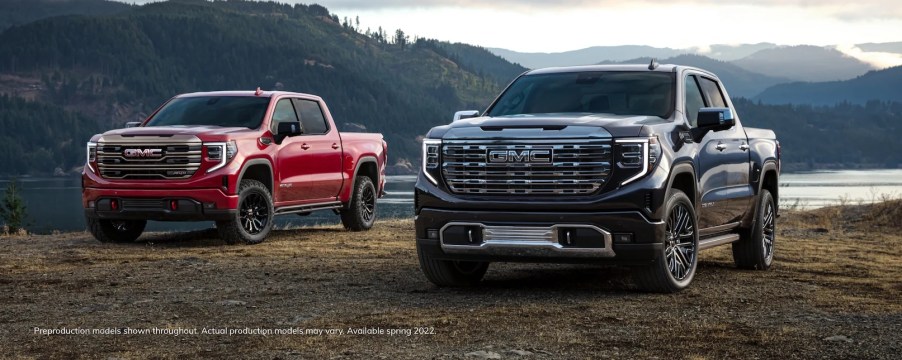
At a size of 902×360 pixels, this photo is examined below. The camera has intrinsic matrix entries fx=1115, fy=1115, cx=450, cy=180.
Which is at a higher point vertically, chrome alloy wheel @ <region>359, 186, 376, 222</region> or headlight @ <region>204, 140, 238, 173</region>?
headlight @ <region>204, 140, 238, 173</region>

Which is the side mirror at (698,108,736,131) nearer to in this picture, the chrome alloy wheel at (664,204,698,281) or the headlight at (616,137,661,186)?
the chrome alloy wheel at (664,204,698,281)

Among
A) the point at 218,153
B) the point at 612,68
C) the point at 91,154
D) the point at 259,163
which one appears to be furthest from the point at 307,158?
the point at 612,68

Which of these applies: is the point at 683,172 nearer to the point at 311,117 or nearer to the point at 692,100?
the point at 692,100

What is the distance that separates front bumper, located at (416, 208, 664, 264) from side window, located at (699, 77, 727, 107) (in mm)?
2673

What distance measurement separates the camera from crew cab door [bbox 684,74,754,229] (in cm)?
962

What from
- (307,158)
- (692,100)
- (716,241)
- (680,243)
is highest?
(692,100)

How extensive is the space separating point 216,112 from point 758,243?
7674mm

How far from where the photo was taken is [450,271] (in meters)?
9.50

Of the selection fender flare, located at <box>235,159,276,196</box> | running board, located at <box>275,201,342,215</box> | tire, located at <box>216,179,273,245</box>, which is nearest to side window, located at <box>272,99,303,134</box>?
fender flare, located at <box>235,159,276,196</box>

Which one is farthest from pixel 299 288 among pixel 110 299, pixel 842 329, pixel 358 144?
pixel 358 144

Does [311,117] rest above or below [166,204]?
above

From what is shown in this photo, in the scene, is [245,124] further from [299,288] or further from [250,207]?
[299,288]

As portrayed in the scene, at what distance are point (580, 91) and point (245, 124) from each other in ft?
21.5

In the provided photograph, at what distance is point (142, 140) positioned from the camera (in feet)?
46.0
